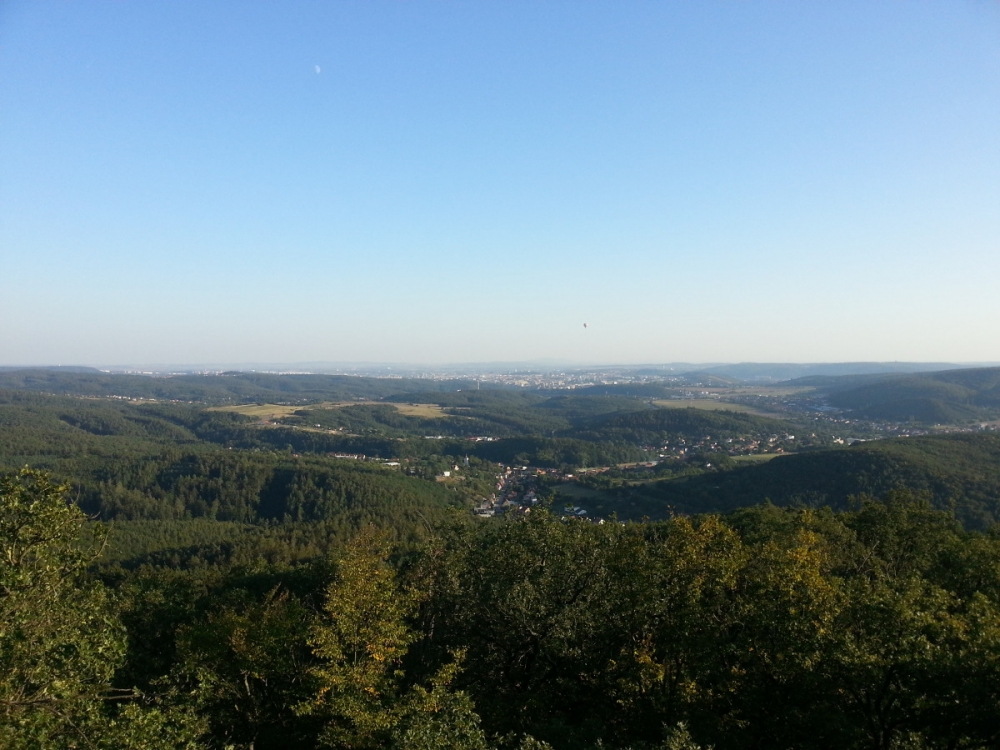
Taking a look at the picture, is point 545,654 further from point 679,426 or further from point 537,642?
point 679,426

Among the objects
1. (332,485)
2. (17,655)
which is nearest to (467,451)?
(332,485)

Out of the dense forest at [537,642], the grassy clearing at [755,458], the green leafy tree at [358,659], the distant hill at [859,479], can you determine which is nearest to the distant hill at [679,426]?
the grassy clearing at [755,458]

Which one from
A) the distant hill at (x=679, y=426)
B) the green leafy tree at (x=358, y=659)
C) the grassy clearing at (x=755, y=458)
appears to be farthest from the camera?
the distant hill at (x=679, y=426)

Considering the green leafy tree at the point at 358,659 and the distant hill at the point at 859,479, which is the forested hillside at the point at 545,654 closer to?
the green leafy tree at the point at 358,659

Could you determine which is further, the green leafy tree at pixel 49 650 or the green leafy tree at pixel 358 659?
the green leafy tree at pixel 358 659

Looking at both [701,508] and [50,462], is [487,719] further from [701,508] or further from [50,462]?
[50,462]

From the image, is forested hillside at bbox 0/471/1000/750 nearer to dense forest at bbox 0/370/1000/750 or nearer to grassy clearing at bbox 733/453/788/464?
dense forest at bbox 0/370/1000/750

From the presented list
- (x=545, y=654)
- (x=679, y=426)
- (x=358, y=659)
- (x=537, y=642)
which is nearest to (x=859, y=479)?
(x=545, y=654)

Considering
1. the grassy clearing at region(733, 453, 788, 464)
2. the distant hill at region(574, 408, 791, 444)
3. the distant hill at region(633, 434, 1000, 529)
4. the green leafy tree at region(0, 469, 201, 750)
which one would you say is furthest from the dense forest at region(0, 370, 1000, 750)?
the distant hill at region(574, 408, 791, 444)
